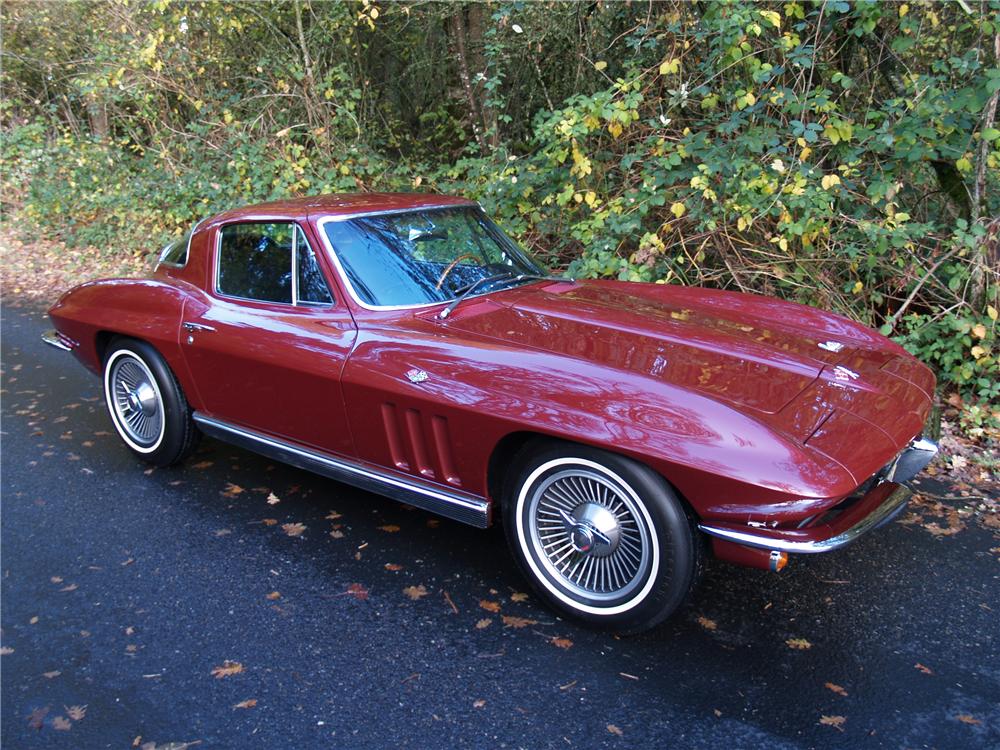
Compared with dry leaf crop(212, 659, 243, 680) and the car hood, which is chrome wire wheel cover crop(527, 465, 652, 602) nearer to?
the car hood

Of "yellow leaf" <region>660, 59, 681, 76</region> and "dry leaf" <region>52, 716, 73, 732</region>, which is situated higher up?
"yellow leaf" <region>660, 59, 681, 76</region>

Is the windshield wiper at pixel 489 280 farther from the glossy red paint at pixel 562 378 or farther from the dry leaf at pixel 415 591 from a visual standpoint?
the dry leaf at pixel 415 591

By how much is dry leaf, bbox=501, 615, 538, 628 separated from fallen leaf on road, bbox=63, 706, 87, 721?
4.89 ft

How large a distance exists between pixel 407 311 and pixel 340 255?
47cm

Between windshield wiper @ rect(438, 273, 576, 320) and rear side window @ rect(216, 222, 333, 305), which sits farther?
rear side window @ rect(216, 222, 333, 305)

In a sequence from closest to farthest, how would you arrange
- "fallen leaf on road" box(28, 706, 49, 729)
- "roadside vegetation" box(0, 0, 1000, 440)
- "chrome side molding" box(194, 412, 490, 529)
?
"fallen leaf on road" box(28, 706, 49, 729)
"chrome side molding" box(194, 412, 490, 529)
"roadside vegetation" box(0, 0, 1000, 440)

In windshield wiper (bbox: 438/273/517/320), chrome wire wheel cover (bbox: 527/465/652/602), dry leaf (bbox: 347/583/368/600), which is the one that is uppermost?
windshield wiper (bbox: 438/273/517/320)

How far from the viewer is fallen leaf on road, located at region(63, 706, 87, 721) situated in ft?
8.17

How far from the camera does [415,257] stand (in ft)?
12.0

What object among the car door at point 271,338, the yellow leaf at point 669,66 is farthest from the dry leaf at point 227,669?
the yellow leaf at point 669,66

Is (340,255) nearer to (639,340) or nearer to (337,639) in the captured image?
(639,340)

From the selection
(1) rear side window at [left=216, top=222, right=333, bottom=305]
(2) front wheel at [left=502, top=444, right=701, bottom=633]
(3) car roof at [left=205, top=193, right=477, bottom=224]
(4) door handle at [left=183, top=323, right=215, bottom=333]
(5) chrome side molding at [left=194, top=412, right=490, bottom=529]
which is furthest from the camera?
(4) door handle at [left=183, top=323, right=215, bottom=333]

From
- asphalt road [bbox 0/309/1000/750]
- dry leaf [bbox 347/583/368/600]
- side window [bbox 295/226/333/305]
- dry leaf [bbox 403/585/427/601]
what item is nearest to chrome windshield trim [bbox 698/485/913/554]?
asphalt road [bbox 0/309/1000/750]

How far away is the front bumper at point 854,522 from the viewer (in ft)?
7.95
